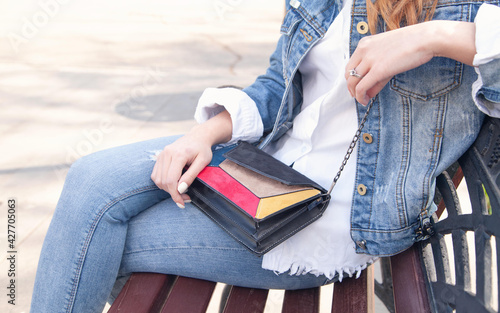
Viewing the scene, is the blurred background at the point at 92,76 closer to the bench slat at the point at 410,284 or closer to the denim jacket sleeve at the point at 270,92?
the denim jacket sleeve at the point at 270,92

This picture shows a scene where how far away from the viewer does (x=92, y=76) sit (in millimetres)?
3898

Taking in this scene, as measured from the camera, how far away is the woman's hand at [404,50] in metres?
0.91

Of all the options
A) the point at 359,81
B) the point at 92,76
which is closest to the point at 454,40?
the point at 359,81

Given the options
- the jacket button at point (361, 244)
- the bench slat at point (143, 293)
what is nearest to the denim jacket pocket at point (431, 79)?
the jacket button at point (361, 244)

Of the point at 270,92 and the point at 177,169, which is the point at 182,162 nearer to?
the point at 177,169

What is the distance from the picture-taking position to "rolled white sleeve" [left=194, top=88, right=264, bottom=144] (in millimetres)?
1322

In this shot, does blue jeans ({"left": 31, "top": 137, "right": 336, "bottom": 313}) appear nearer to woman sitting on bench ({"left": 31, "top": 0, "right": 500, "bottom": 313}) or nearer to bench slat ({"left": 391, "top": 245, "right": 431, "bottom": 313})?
woman sitting on bench ({"left": 31, "top": 0, "right": 500, "bottom": 313})

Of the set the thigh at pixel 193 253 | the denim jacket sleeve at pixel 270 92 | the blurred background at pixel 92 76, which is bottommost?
the blurred background at pixel 92 76

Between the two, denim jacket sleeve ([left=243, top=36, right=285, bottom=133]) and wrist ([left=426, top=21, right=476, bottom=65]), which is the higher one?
wrist ([left=426, top=21, right=476, bottom=65])

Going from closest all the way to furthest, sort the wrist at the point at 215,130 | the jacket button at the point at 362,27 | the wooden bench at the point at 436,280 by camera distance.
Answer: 1. the wooden bench at the point at 436,280
2. the jacket button at the point at 362,27
3. the wrist at the point at 215,130

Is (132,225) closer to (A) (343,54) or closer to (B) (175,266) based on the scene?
(B) (175,266)

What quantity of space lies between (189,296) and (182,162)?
13.2 inches

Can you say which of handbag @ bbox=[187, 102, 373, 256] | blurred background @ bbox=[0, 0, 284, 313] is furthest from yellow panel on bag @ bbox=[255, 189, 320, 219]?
blurred background @ bbox=[0, 0, 284, 313]

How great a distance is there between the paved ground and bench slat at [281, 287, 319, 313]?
28.4 inches
